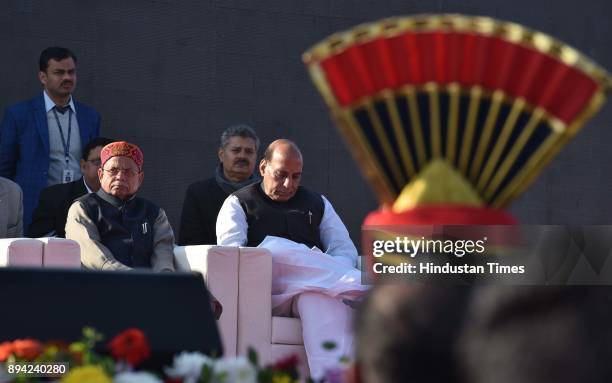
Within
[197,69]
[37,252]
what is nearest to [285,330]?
[37,252]

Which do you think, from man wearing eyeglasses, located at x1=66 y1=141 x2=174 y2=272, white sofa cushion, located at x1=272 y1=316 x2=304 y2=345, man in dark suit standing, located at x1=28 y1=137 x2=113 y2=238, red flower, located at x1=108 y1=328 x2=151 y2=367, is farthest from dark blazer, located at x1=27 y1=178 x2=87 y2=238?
red flower, located at x1=108 y1=328 x2=151 y2=367

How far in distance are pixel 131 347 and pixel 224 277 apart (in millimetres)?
3292

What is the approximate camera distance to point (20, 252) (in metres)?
4.76

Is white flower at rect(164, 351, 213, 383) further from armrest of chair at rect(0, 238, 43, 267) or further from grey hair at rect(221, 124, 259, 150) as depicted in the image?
grey hair at rect(221, 124, 259, 150)

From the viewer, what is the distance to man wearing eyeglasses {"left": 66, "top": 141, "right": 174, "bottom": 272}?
16.8 ft

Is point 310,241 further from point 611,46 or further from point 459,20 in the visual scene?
point 459,20

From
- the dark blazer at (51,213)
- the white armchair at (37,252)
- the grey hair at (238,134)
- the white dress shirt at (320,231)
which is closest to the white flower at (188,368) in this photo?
the white armchair at (37,252)

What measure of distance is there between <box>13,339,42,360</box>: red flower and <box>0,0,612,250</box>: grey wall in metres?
5.16

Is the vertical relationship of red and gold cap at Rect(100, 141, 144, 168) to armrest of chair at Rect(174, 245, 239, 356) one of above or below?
above

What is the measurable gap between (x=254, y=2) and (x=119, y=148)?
8.91 ft

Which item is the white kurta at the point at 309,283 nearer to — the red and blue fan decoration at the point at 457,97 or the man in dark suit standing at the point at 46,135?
the man in dark suit standing at the point at 46,135

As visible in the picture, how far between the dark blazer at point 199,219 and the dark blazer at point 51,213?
519 millimetres

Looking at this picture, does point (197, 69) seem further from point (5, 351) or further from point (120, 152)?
point (5, 351)

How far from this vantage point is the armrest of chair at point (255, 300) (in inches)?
200
